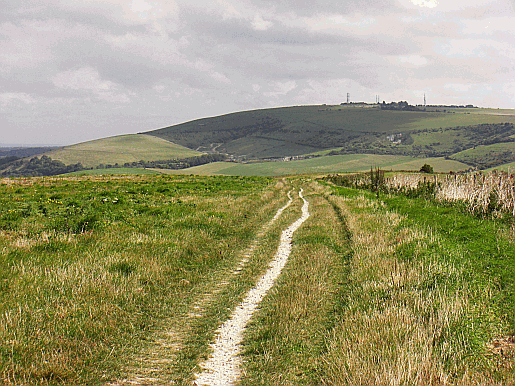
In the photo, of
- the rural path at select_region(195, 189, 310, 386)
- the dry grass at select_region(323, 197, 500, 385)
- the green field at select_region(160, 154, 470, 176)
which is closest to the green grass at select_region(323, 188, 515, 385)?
the dry grass at select_region(323, 197, 500, 385)

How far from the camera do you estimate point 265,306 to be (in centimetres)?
795

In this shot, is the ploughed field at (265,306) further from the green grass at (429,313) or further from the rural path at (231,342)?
the rural path at (231,342)

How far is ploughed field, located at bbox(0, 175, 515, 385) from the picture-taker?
17.4 feet

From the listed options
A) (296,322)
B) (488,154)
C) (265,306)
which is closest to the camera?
(296,322)

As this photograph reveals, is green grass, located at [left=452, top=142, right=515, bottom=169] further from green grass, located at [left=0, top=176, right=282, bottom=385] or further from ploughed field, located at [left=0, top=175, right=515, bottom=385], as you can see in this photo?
green grass, located at [left=0, top=176, right=282, bottom=385]

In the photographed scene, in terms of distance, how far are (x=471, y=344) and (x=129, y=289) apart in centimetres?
657

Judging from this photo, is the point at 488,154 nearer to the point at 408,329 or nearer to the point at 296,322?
the point at 296,322

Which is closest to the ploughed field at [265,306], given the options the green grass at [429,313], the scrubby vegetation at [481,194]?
the green grass at [429,313]

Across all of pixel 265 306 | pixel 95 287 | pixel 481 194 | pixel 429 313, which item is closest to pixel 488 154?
pixel 481 194

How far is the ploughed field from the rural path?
0.14 metres

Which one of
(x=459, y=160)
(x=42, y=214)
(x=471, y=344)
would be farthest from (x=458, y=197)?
(x=459, y=160)

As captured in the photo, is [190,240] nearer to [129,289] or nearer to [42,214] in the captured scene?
[129,289]

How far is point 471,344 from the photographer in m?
5.55

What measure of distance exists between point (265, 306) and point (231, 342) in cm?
164
